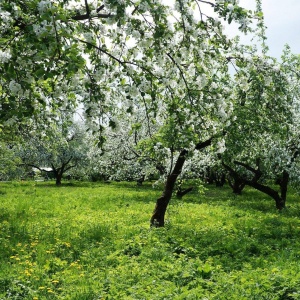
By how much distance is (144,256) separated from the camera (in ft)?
32.2

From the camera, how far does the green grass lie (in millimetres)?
7156

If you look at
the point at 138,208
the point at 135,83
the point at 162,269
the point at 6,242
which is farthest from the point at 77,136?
the point at 135,83

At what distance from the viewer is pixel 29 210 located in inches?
714

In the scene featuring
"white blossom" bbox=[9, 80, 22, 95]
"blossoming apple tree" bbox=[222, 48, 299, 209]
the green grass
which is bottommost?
the green grass

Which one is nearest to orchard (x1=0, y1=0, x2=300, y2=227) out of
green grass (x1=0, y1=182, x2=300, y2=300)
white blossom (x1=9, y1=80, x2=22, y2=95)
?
white blossom (x1=9, y1=80, x2=22, y2=95)

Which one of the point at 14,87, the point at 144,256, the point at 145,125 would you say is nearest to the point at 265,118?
the point at 145,125

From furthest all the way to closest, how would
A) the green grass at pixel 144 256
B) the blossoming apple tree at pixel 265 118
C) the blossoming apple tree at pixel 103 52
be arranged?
the green grass at pixel 144 256, the blossoming apple tree at pixel 265 118, the blossoming apple tree at pixel 103 52

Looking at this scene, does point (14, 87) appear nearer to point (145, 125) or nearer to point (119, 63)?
point (119, 63)

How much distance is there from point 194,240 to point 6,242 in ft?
18.3

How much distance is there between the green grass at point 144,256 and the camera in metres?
7.16

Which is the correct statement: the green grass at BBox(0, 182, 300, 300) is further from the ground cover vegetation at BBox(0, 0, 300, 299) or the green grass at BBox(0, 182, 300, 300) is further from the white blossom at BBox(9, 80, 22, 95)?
the white blossom at BBox(9, 80, 22, 95)

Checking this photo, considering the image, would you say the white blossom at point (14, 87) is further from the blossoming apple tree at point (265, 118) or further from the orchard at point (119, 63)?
the blossoming apple tree at point (265, 118)

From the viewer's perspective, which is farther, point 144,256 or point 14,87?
point 144,256

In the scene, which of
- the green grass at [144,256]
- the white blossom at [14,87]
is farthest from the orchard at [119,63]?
the green grass at [144,256]
